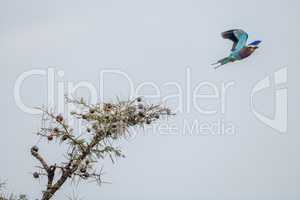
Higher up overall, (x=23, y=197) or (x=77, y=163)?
(x=77, y=163)

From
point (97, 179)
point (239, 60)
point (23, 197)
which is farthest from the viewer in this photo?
point (239, 60)

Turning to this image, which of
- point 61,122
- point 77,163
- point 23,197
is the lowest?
point 23,197

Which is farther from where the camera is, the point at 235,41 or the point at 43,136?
the point at 235,41

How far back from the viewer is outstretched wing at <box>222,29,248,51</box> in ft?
63.6

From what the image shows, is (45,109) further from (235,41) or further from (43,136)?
(235,41)

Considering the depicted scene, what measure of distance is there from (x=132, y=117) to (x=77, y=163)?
1.21 feet

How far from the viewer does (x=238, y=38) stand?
766 inches

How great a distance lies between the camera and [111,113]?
3.27 m

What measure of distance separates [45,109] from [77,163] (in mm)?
337

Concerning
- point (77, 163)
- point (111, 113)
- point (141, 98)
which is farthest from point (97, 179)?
point (141, 98)

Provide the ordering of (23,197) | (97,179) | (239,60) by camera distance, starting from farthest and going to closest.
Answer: (239,60) < (23,197) < (97,179)

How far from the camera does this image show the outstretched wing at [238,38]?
1939cm

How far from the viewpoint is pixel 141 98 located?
3574 mm

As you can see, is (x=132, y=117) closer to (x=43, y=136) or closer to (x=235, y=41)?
(x=43, y=136)
